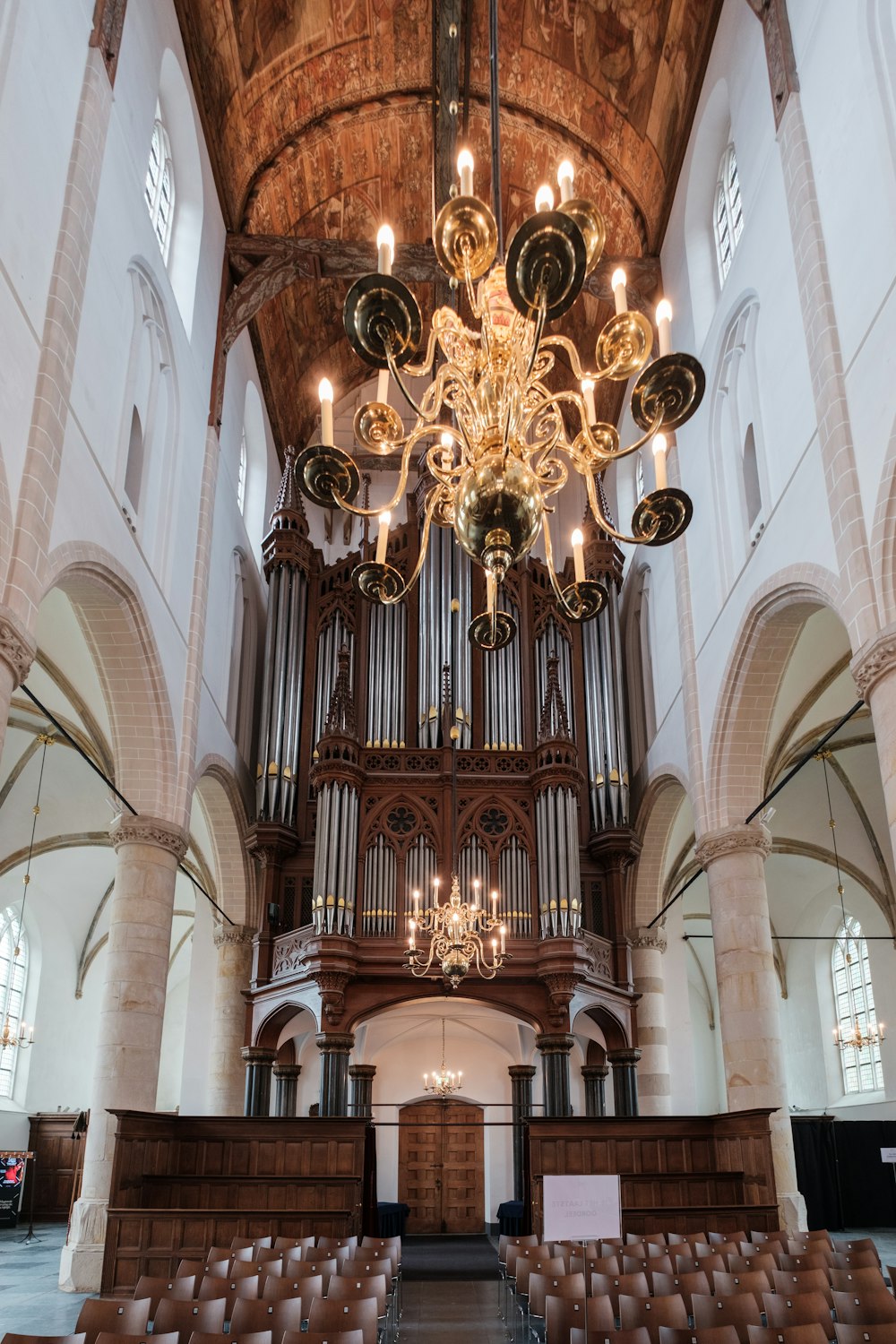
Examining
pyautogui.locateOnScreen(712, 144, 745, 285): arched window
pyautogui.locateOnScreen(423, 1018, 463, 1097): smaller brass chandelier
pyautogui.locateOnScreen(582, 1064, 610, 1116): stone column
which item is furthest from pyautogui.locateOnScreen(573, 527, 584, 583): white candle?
pyautogui.locateOnScreen(423, 1018, 463, 1097): smaller brass chandelier

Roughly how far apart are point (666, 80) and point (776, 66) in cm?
493

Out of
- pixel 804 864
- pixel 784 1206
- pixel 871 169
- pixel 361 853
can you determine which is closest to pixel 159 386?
pixel 361 853

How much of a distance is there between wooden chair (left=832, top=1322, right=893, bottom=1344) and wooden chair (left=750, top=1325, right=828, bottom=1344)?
0.19 meters

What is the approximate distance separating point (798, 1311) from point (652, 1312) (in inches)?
32.9

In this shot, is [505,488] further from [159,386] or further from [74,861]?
[74,861]

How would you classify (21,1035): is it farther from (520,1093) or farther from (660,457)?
(660,457)

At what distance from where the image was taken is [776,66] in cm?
1216

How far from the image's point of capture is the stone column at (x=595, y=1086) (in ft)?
61.0

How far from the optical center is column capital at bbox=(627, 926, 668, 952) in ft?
60.2

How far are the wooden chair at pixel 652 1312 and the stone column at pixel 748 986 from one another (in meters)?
6.19

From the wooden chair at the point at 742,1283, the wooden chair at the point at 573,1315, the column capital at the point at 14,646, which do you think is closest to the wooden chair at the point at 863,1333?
the wooden chair at the point at 573,1315

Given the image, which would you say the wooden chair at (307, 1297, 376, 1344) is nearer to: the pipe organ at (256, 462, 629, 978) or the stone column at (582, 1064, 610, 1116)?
the pipe organ at (256, 462, 629, 978)

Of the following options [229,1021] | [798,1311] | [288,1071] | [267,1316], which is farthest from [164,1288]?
[229,1021]

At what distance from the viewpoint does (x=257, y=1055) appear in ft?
56.0
